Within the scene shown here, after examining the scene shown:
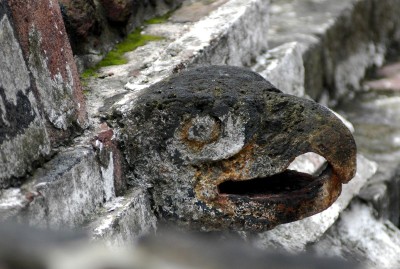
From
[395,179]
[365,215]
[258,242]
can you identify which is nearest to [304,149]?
[258,242]

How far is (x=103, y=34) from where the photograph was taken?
314 cm

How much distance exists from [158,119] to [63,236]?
1.61m

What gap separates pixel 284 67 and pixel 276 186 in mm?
1278

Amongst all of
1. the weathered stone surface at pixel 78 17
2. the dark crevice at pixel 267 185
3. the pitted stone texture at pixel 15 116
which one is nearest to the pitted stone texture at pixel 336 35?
the weathered stone surface at pixel 78 17

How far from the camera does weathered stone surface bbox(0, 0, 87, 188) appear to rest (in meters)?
1.98

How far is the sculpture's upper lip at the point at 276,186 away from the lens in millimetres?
2484

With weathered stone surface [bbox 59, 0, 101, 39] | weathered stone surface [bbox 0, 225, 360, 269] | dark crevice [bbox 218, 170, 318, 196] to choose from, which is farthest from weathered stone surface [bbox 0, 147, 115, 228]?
weathered stone surface [bbox 0, 225, 360, 269]

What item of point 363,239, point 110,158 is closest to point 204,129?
point 110,158

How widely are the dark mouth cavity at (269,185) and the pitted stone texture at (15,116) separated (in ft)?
2.13

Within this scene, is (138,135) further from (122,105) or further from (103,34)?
(103,34)

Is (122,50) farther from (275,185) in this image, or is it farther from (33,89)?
(33,89)

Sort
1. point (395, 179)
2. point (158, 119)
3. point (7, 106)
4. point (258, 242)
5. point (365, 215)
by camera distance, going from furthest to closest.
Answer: point (395, 179)
point (365, 215)
point (258, 242)
point (158, 119)
point (7, 106)

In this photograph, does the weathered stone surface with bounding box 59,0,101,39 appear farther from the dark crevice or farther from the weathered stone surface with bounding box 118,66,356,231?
the dark crevice

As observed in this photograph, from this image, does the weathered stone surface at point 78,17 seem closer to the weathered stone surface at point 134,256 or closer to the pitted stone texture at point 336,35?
the pitted stone texture at point 336,35
